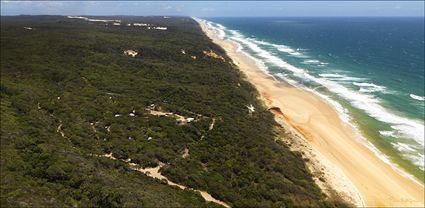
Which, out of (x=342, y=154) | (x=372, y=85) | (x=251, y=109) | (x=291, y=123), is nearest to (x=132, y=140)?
(x=251, y=109)

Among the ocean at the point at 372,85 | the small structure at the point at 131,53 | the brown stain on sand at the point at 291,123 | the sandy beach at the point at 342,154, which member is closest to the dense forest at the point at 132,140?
the brown stain on sand at the point at 291,123

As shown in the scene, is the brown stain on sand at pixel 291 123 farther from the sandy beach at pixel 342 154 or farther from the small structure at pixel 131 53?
the small structure at pixel 131 53

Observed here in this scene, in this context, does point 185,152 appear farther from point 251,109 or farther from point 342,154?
point 342,154

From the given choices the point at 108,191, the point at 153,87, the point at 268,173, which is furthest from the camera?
the point at 153,87

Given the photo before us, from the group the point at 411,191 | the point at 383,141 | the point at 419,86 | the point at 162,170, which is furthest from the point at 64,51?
the point at 419,86

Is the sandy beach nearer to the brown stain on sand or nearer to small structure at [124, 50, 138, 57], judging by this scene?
the brown stain on sand

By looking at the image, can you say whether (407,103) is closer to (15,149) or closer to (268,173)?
(268,173)

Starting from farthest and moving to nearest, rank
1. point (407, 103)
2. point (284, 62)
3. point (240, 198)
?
1. point (284, 62)
2. point (407, 103)
3. point (240, 198)
